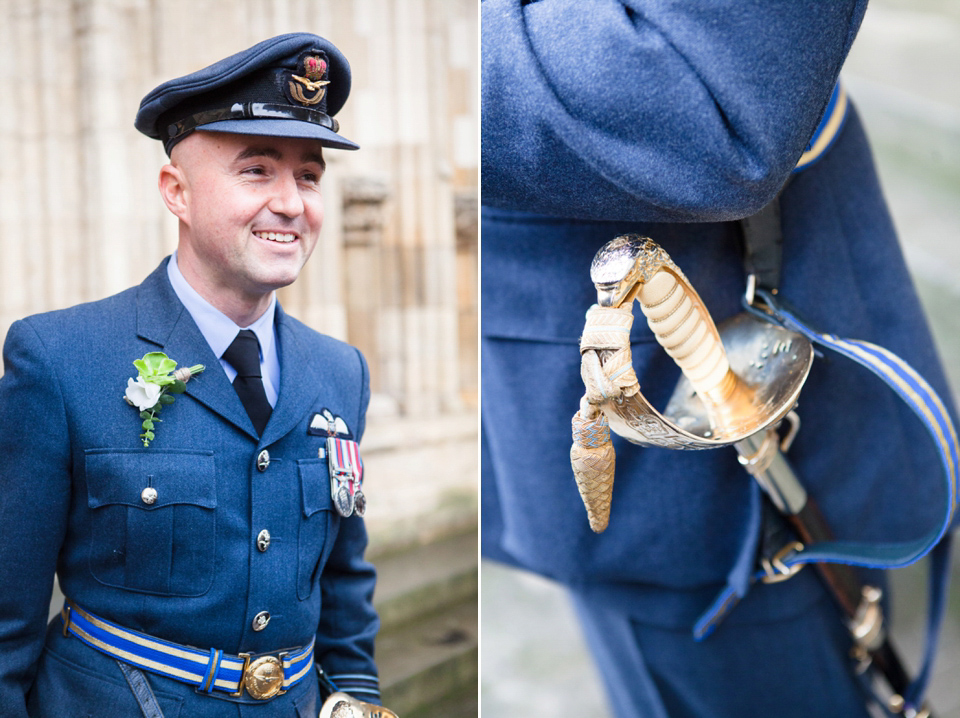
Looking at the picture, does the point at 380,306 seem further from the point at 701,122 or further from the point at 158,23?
the point at 701,122

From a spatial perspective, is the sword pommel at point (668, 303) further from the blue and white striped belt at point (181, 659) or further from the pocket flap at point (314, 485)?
the blue and white striped belt at point (181, 659)

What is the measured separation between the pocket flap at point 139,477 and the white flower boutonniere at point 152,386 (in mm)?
23

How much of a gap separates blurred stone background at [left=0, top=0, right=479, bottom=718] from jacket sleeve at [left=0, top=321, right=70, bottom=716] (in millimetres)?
411

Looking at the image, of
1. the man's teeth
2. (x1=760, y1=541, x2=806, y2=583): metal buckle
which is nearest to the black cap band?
the man's teeth

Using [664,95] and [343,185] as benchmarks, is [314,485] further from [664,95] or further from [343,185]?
[343,185]

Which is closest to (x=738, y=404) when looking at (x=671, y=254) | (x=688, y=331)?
(x=688, y=331)

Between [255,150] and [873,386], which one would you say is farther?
[873,386]

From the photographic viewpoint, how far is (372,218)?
247 cm

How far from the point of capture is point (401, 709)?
65.6 inches

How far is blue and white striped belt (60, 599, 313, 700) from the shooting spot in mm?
964

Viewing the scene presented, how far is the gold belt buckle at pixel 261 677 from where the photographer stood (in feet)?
3.28

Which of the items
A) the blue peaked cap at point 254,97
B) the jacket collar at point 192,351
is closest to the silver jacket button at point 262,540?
the jacket collar at point 192,351

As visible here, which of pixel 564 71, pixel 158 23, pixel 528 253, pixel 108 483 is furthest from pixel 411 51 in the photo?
pixel 108 483

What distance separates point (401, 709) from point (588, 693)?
1.35 metres
